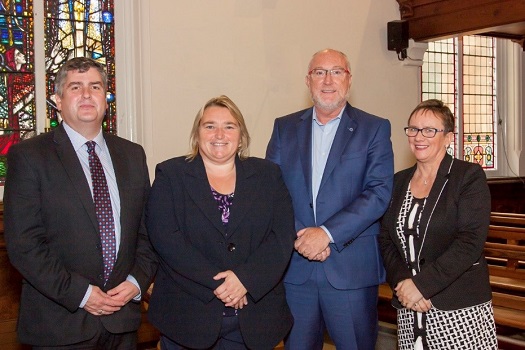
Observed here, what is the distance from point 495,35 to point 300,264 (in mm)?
5479

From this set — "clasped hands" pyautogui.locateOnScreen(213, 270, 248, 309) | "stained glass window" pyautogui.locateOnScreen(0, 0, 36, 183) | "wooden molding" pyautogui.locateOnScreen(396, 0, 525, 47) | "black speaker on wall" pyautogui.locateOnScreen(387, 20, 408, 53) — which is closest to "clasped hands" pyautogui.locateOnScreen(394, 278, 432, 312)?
"clasped hands" pyautogui.locateOnScreen(213, 270, 248, 309)

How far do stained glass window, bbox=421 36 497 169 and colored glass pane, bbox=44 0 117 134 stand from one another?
12.7ft

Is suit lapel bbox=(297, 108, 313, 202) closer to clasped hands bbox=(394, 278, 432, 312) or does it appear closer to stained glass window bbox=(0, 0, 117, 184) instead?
clasped hands bbox=(394, 278, 432, 312)

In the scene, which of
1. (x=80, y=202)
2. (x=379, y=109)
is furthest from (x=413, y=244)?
(x=379, y=109)

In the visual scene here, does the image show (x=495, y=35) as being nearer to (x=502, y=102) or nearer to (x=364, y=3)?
(x=502, y=102)

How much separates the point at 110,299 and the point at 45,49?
3.13 m

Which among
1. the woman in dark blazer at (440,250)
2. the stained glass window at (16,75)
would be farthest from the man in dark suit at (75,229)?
the stained glass window at (16,75)

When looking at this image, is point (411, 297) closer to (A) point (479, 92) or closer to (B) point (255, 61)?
(B) point (255, 61)

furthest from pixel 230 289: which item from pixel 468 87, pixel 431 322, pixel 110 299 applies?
pixel 468 87

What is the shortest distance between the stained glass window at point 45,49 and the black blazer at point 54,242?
8.48 feet

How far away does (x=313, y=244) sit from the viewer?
2.94 metres

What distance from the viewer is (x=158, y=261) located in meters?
2.79

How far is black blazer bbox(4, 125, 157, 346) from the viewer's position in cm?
242

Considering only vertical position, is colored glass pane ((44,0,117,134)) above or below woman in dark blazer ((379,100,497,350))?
above
